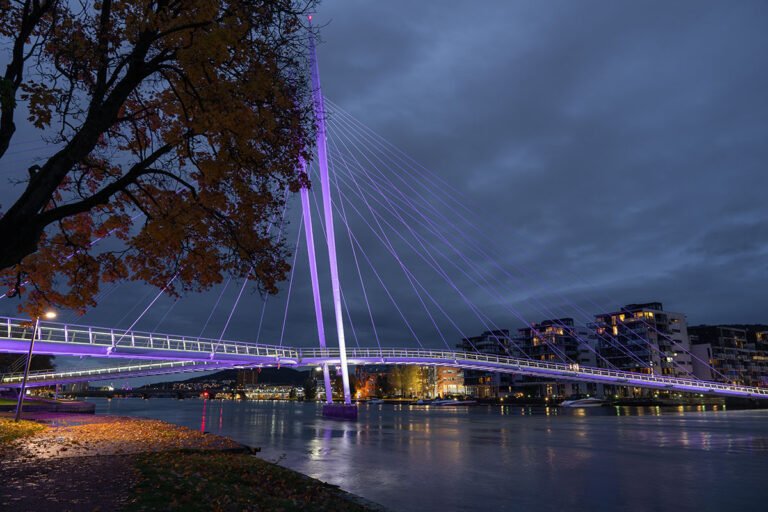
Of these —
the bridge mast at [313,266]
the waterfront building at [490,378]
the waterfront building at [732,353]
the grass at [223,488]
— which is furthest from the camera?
the waterfront building at [490,378]

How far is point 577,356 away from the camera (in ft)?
469

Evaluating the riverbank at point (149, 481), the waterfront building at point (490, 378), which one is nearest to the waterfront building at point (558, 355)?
the waterfront building at point (490, 378)

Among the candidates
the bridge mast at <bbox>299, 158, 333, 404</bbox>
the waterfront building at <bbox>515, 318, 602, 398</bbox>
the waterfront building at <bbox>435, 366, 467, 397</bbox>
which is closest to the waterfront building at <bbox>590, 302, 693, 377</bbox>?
the waterfront building at <bbox>515, 318, 602, 398</bbox>

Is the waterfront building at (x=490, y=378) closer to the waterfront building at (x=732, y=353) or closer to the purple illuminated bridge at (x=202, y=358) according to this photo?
the waterfront building at (x=732, y=353)

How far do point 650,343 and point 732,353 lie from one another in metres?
40.5

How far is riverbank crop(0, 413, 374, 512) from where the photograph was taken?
8.39 m

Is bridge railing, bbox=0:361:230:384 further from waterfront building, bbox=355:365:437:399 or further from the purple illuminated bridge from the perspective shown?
waterfront building, bbox=355:365:437:399

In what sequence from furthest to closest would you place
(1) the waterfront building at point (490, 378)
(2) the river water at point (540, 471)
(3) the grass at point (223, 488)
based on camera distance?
(1) the waterfront building at point (490, 378), (2) the river water at point (540, 471), (3) the grass at point (223, 488)

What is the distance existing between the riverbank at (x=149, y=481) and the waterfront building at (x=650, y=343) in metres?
118

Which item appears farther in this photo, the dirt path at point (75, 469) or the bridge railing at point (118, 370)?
the bridge railing at point (118, 370)

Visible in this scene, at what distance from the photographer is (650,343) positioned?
11862 centimetres

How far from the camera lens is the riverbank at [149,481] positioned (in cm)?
839

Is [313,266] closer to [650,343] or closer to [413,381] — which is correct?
[650,343]

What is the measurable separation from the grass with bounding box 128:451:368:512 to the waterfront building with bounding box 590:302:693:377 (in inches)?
4678
